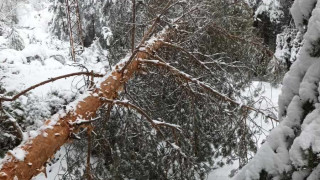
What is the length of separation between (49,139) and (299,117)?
1.86 meters

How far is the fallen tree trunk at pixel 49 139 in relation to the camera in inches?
86.0

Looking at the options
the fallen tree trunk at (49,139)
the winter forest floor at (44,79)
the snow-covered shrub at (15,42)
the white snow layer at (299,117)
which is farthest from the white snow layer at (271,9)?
the white snow layer at (299,117)

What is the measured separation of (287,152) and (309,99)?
24cm

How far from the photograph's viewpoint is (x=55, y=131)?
2.57 meters

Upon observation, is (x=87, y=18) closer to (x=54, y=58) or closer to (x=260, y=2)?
(x=54, y=58)

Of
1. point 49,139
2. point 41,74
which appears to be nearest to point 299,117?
point 49,139

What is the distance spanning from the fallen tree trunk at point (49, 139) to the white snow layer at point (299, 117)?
1510 mm

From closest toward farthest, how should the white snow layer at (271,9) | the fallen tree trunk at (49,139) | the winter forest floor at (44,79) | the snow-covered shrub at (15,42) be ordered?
the fallen tree trunk at (49,139) < the winter forest floor at (44,79) < the white snow layer at (271,9) < the snow-covered shrub at (15,42)

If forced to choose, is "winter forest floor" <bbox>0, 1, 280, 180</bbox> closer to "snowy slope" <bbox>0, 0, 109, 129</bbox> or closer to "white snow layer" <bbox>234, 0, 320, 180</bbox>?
"snowy slope" <bbox>0, 0, 109, 129</bbox>

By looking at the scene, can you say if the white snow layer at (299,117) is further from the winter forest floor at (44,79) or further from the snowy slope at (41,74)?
the snowy slope at (41,74)

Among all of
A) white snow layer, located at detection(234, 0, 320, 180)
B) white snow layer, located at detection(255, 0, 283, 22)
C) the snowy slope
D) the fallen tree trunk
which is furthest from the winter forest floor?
white snow layer, located at detection(255, 0, 283, 22)

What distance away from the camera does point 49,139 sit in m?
2.49

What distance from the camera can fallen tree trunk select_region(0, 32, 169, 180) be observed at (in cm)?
219

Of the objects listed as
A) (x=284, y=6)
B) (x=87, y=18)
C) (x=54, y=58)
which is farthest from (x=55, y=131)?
(x=284, y=6)
